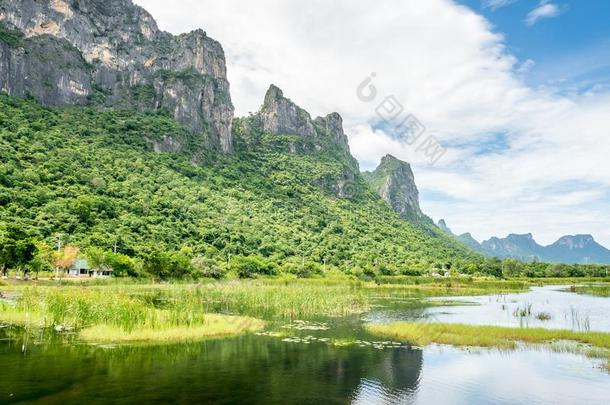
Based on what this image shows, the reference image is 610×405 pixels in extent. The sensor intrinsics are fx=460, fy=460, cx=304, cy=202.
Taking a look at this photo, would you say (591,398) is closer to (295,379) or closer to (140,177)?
(295,379)

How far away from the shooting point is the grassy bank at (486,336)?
2920cm

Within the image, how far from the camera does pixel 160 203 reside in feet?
376

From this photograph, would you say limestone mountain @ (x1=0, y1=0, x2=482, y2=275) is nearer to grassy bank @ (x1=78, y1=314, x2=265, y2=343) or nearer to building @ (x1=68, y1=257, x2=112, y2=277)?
building @ (x1=68, y1=257, x2=112, y2=277)

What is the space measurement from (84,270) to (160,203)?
3632cm

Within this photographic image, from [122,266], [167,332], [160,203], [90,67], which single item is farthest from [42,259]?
[90,67]

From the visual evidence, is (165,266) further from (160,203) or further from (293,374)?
(293,374)

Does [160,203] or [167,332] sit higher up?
[160,203]

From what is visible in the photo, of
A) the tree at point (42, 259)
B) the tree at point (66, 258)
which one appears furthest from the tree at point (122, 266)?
the tree at point (42, 259)

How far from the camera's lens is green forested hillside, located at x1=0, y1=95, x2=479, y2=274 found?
8550cm

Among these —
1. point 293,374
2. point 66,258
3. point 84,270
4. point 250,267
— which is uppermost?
point 66,258

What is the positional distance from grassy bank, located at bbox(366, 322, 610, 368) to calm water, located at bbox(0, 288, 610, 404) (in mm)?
1713

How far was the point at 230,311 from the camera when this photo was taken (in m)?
41.4

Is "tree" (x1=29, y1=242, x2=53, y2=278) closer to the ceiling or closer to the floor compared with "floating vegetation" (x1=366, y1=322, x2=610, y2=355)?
closer to the ceiling

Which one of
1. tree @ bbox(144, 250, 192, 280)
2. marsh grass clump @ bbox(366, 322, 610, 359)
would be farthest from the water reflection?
tree @ bbox(144, 250, 192, 280)
